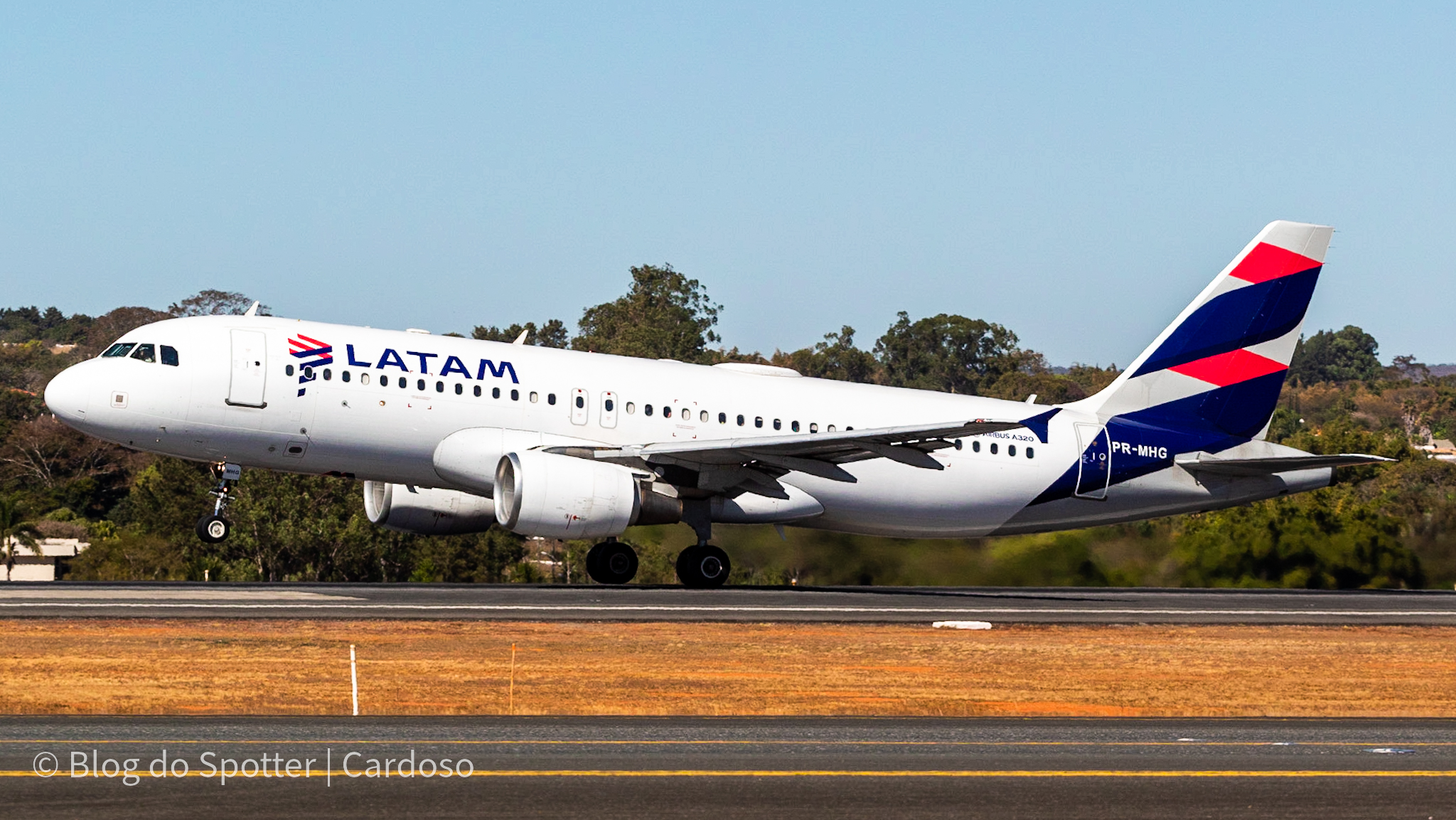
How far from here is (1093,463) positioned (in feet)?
111

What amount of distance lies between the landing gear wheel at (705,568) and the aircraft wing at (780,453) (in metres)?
1.57

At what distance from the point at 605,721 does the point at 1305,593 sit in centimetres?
2318

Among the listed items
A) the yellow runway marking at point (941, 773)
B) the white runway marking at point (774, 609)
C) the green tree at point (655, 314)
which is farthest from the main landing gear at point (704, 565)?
the green tree at point (655, 314)

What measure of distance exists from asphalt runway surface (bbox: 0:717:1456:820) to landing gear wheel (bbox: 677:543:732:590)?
16137mm

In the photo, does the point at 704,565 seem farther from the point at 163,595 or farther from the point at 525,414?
the point at 163,595

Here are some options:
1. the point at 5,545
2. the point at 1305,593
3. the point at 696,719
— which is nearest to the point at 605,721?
the point at 696,719

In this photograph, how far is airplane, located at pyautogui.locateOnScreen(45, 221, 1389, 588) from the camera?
1130 inches

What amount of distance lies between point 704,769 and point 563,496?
16.2m

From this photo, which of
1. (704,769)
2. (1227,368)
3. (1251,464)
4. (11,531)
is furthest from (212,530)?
(11,531)

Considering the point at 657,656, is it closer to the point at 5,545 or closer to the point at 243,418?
the point at 243,418

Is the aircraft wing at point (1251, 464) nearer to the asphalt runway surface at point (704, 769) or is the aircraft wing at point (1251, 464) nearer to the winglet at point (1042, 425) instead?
the winglet at point (1042, 425)

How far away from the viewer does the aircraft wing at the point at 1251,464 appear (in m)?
32.9

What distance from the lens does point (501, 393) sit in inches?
1181

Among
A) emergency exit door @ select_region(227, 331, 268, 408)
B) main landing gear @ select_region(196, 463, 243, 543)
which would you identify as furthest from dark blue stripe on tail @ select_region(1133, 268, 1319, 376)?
main landing gear @ select_region(196, 463, 243, 543)
